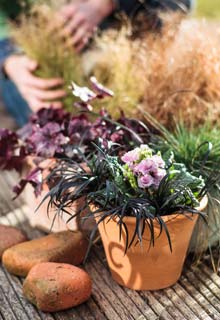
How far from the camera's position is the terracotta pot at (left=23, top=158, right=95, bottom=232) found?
142 centimetres

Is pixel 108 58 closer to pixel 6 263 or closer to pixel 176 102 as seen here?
pixel 176 102

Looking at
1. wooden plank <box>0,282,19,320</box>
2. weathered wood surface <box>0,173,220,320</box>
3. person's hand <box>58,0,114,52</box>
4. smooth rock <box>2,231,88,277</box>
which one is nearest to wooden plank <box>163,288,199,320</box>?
weathered wood surface <box>0,173,220,320</box>

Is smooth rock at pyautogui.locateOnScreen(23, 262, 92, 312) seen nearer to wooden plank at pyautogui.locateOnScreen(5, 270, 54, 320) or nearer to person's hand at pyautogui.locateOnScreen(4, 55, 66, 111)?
wooden plank at pyautogui.locateOnScreen(5, 270, 54, 320)

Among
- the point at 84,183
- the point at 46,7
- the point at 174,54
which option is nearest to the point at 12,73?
the point at 46,7

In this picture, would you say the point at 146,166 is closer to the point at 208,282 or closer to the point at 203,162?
the point at 203,162

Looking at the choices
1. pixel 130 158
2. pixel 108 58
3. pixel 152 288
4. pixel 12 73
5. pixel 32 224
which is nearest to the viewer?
pixel 130 158

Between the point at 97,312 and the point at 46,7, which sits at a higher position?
the point at 46,7

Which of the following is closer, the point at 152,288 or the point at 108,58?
the point at 152,288

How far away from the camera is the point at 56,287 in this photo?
47.6 inches

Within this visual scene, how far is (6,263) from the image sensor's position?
1.37 meters

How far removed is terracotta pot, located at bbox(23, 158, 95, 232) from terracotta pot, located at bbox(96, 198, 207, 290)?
0.13 meters

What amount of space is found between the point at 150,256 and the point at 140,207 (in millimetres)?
150

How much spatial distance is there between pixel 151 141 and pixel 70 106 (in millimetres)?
562

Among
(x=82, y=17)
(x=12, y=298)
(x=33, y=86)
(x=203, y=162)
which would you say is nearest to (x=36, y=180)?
(x=12, y=298)
